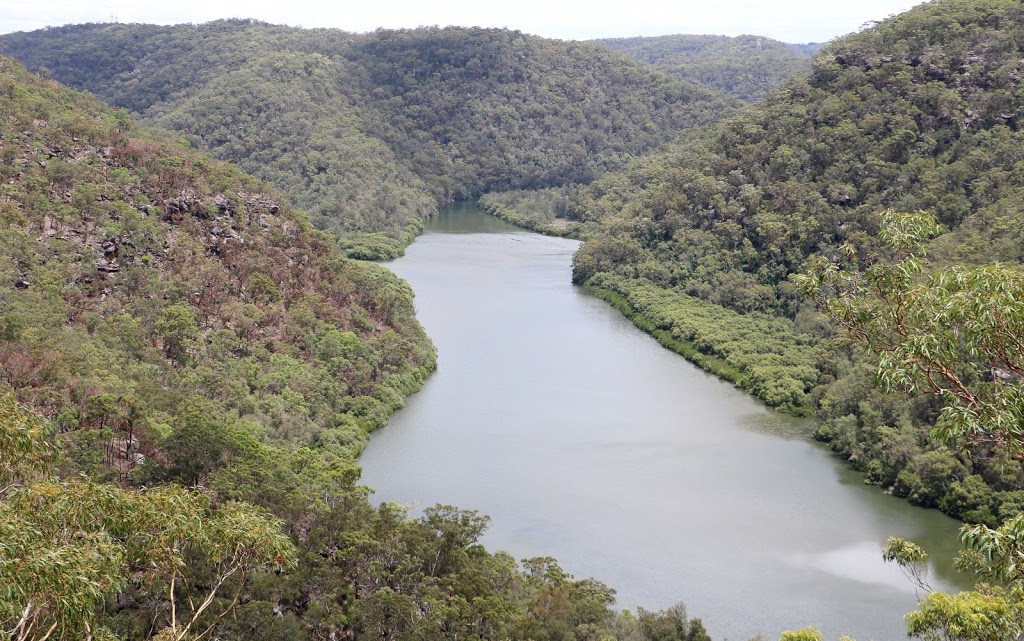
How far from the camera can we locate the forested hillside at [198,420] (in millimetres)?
12555

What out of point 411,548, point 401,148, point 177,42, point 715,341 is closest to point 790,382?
point 715,341

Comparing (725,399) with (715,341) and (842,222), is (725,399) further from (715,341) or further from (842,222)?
(842,222)

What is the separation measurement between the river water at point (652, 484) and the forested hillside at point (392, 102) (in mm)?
42544

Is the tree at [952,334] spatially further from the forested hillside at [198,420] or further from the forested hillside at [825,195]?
the forested hillside at [825,195]

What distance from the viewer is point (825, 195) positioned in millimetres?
59094

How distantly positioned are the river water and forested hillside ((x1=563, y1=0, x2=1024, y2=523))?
11.8 ft

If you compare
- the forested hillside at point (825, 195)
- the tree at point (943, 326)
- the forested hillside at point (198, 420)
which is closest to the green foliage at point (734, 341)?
the forested hillside at point (825, 195)

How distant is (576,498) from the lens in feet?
106

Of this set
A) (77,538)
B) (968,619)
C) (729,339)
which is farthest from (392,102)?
(968,619)

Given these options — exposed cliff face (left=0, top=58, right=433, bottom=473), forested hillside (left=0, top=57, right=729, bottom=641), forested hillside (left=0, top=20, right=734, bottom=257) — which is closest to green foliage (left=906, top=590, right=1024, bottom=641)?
forested hillside (left=0, top=57, right=729, bottom=641)

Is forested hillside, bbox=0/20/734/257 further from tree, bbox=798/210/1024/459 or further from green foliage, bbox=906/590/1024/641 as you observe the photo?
tree, bbox=798/210/1024/459

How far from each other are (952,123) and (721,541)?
3865 cm

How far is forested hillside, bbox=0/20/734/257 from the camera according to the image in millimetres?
92812

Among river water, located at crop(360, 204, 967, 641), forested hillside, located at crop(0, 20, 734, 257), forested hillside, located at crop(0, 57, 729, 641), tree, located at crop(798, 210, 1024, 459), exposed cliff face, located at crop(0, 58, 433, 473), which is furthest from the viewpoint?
forested hillside, located at crop(0, 20, 734, 257)
